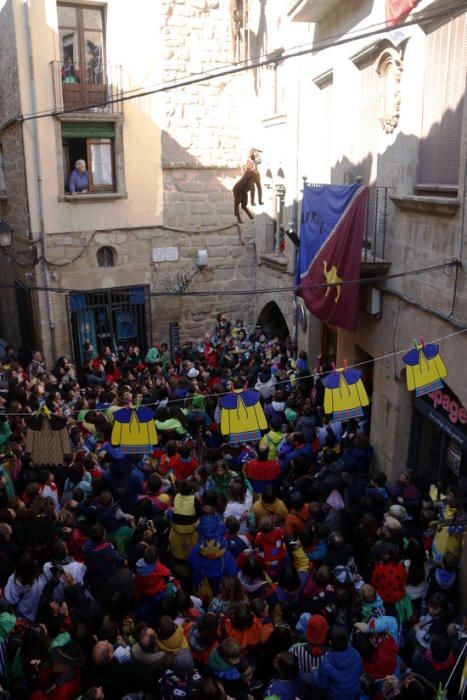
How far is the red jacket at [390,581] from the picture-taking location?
560 cm

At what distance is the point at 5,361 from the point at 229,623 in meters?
10.3

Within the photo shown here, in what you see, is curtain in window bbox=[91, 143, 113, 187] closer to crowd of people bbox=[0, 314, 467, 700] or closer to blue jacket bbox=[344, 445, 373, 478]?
crowd of people bbox=[0, 314, 467, 700]

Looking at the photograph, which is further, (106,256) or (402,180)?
(106,256)

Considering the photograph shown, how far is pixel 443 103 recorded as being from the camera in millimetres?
7059

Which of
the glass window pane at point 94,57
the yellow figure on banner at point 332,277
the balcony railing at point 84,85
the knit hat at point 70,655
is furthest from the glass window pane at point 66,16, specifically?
the knit hat at point 70,655

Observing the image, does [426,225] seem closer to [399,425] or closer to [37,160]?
[399,425]

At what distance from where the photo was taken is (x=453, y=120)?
6.88 m

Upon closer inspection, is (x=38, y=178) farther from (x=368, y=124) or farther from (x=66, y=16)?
(x=368, y=124)

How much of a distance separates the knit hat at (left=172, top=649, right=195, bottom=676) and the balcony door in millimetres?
12827

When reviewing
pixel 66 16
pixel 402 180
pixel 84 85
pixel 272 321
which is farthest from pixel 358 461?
pixel 66 16

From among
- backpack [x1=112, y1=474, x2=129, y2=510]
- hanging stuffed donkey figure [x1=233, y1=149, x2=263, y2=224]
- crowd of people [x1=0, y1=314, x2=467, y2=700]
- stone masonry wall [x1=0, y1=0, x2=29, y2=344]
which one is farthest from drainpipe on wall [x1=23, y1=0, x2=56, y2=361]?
backpack [x1=112, y1=474, x2=129, y2=510]

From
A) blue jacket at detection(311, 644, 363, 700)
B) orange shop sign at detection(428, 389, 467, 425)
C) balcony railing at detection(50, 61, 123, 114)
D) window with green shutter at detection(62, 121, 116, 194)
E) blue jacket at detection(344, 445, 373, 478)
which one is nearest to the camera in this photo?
blue jacket at detection(311, 644, 363, 700)

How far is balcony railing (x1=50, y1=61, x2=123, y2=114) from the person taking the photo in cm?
1386

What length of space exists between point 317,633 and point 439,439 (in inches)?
152
